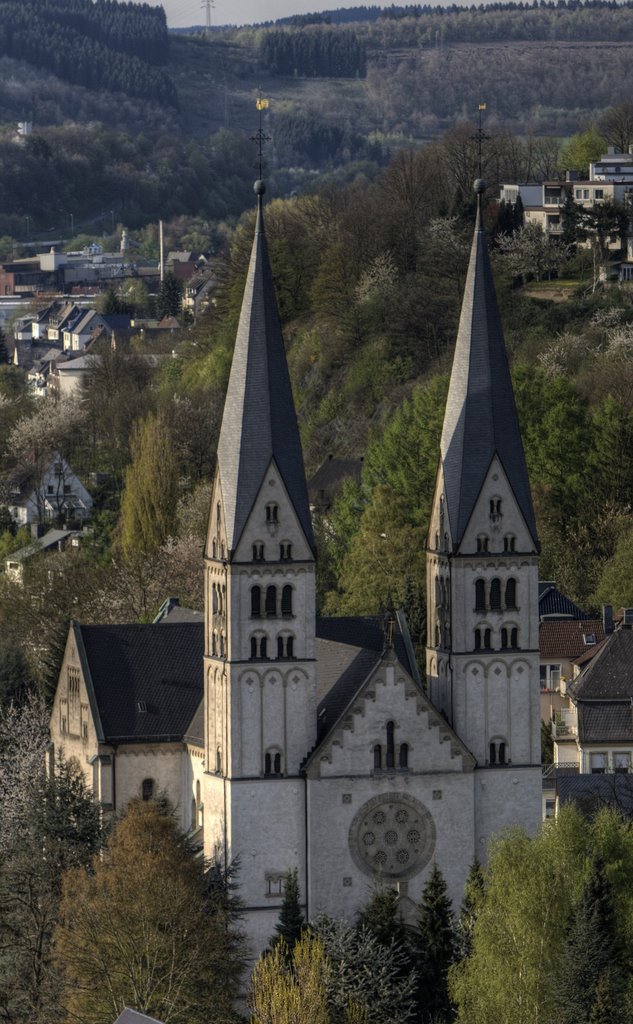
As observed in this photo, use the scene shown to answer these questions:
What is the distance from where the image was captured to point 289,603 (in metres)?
91.2

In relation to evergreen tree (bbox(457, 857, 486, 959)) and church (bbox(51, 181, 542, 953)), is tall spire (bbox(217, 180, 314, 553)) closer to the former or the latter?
church (bbox(51, 181, 542, 953))

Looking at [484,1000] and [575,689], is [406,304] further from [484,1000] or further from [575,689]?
[484,1000]

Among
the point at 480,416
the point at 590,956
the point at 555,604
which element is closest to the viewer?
the point at 590,956

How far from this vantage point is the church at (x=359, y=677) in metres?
90.8

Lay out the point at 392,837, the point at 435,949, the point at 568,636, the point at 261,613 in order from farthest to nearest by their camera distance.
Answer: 1. the point at 568,636
2. the point at 392,837
3. the point at 261,613
4. the point at 435,949

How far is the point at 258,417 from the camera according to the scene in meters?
90.8

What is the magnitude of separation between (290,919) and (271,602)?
878 cm

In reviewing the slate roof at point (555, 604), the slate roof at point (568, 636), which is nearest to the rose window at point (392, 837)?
the slate roof at point (568, 636)

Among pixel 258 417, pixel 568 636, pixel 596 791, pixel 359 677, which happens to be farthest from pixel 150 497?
pixel 258 417

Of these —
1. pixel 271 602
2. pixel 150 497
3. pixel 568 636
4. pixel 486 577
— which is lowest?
pixel 568 636

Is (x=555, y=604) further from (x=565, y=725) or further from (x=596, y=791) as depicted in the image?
(x=596, y=791)

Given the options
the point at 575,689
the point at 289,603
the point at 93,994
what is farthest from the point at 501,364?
the point at 575,689

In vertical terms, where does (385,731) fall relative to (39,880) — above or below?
above

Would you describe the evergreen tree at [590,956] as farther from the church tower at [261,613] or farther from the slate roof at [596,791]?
the slate roof at [596,791]
